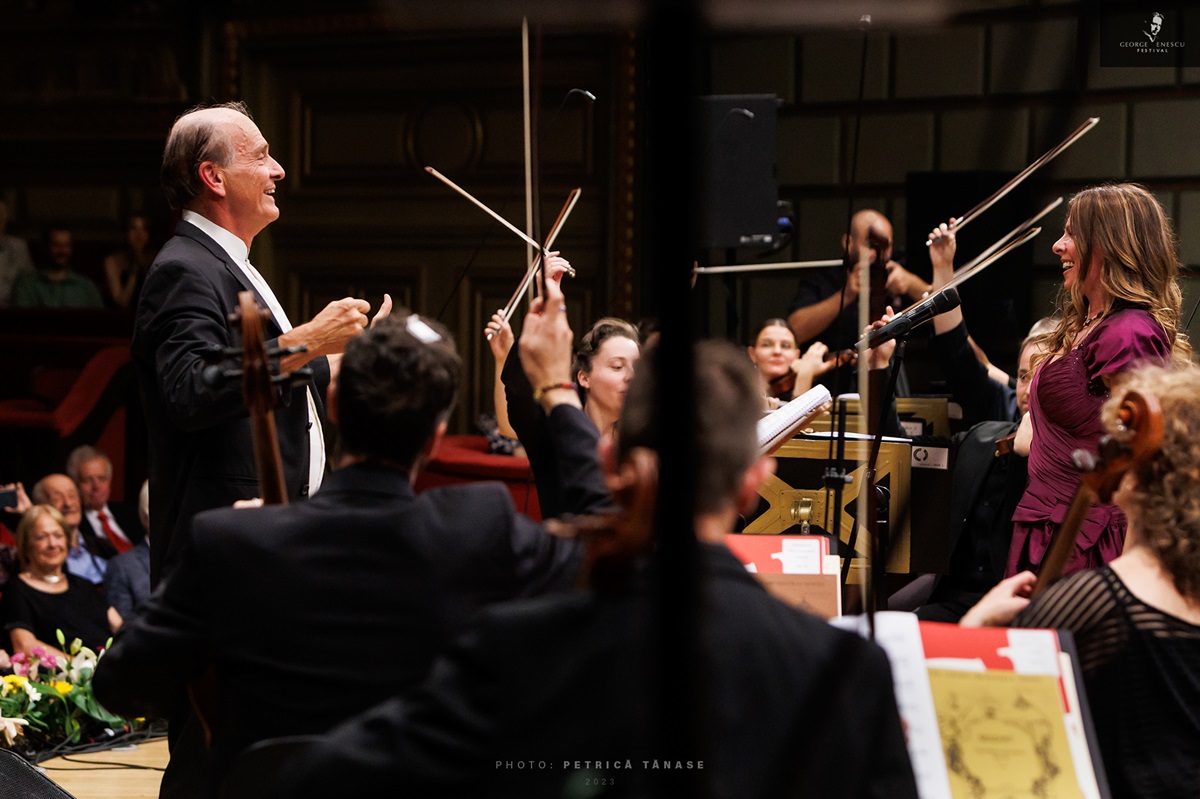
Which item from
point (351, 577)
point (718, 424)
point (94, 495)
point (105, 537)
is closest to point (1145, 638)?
point (718, 424)

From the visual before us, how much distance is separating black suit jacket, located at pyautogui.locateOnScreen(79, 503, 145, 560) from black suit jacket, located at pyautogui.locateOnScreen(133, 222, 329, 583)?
2.72 m

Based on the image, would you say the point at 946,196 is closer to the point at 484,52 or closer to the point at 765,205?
the point at 765,205

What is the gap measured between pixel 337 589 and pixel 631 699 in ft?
1.40

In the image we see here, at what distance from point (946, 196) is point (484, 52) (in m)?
2.31

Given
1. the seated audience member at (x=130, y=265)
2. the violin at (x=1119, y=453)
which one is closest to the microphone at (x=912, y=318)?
the violin at (x=1119, y=453)

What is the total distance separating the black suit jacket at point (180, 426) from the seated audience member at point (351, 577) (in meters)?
0.63

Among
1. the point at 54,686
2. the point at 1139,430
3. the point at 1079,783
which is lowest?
the point at 54,686

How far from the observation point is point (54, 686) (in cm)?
336

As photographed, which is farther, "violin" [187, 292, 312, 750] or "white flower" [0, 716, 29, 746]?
"white flower" [0, 716, 29, 746]

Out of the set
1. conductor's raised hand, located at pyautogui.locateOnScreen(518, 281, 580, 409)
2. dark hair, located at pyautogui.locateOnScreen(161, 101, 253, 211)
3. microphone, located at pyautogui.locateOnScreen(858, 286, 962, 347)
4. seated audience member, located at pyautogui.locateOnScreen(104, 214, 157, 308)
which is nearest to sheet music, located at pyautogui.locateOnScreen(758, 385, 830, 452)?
microphone, located at pyautogui.locateOnScreen(858, 286, 962, 347)

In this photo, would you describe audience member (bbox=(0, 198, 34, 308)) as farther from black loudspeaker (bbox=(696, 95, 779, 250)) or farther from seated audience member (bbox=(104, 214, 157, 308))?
black loudspeaker (bbox=(696, 95, 779, 250))

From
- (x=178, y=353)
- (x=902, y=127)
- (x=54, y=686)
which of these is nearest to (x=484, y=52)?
(x=902, y=127)

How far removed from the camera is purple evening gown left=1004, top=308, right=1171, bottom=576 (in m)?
2.51

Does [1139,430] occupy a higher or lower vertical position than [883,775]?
higher
